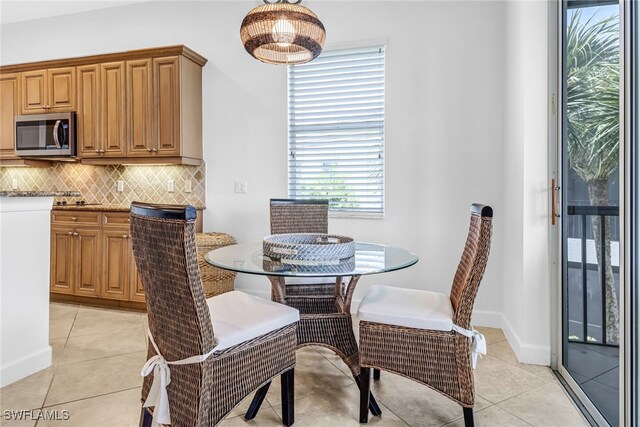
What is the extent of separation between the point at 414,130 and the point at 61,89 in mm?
3492

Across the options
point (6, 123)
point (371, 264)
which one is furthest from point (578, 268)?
point (6, 123)

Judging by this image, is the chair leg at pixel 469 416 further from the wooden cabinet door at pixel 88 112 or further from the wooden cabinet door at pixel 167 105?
the wooden cabinet door at pixel 88 112

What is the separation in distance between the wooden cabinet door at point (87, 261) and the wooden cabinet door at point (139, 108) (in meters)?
0.87

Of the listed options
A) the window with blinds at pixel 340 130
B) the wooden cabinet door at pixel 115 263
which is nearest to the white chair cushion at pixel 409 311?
the window with blinds at pixel 340 130

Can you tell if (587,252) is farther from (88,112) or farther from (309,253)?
(88,112)

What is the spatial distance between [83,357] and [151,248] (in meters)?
1.75

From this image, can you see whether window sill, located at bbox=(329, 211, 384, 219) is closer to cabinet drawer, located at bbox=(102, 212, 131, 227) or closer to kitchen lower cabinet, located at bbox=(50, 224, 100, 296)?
cabinet drawer, located at bbox=(102, 212, 131, 227)

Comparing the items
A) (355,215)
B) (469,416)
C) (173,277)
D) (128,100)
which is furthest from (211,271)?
(469,416)

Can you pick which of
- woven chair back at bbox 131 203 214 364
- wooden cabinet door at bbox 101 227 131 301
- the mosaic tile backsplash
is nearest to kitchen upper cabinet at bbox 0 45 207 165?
the mosaic tile backsplash

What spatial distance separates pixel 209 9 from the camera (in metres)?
3.81

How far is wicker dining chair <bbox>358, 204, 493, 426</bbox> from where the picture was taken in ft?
5.22

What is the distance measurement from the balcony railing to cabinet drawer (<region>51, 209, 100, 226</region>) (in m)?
3.75

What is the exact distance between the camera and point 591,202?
73.9 inches

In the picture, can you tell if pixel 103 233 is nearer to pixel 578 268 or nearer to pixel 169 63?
pixel 169 63
